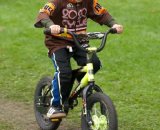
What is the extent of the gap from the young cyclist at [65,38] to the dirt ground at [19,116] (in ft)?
2.14

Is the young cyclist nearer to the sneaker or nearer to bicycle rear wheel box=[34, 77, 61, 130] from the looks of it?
the sneaker

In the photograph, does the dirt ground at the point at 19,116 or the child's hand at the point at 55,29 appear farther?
the dirt ground at the point at 19,116

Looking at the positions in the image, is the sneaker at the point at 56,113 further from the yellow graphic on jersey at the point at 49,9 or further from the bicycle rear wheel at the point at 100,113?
the yellow graphic on jersey at the point at 49,9

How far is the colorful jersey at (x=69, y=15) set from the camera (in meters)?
6.02

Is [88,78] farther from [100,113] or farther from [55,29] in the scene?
[55,29]

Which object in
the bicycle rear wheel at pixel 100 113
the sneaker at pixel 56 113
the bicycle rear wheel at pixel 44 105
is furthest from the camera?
the bicycle rear wheel at pixel 44 105

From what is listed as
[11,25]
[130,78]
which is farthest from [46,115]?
[11,25]

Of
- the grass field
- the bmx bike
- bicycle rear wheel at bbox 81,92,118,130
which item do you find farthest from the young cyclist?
the grass field

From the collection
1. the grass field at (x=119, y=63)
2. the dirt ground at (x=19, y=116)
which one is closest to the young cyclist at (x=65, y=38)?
the dirt ground at (x=19, y=116)

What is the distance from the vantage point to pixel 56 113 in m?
6.29

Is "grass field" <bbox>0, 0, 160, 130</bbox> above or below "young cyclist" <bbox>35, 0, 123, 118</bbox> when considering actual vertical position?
below

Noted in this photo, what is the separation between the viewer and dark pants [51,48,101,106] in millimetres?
6121

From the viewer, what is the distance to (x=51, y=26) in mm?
5586

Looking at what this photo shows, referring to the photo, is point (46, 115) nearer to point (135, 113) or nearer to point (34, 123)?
point (34, 123)
